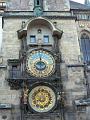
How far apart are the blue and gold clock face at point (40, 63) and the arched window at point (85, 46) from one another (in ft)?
14.6

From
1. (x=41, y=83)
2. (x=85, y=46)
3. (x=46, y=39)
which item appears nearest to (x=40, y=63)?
(x=41, y=83)

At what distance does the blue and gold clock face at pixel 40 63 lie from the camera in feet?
54.7

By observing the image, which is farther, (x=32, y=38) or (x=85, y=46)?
(x=85, y=46)

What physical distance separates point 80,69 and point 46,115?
3279 mm

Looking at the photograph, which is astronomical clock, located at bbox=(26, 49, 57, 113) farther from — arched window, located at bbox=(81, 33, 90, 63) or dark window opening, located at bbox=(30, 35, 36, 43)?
arched window, located at bbox=(81, 33, 90, 63)

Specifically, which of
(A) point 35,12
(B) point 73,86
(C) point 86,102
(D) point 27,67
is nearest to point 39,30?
(A) point 35,12

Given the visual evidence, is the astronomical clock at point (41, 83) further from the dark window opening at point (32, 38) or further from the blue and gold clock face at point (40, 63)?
the dark window opening at point (32, 38)

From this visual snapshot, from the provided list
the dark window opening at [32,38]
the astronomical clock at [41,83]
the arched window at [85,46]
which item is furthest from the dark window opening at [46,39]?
the arched window at [85,46]

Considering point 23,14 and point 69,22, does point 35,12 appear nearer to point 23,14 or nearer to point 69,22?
point 23,14

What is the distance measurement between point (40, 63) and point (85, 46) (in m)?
5.66

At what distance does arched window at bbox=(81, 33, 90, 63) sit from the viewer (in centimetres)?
2109

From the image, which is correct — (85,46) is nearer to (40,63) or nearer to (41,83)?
(40,63)

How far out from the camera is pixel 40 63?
A: 55.6 feet

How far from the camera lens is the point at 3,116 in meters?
15.2
